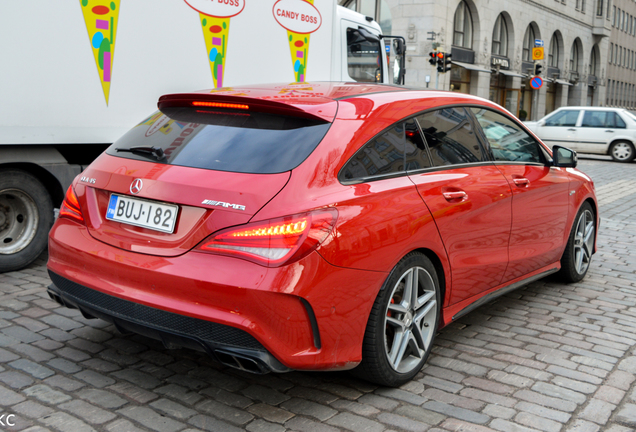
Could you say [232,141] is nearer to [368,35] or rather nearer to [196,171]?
[196,171]

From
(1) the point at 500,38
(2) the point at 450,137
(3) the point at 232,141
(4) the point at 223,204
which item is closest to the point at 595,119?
(2) the point at 450,137

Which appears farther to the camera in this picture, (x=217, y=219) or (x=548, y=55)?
(x=548, y=55)

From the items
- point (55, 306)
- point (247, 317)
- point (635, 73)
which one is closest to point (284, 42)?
point (55, 306)

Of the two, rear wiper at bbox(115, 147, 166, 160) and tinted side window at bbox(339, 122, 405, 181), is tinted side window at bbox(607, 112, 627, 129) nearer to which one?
tinted side window at bbox(339, 122, 405, 181)

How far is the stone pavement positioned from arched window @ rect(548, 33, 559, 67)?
2073 inches

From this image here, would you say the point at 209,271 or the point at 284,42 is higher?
the point at 284,42

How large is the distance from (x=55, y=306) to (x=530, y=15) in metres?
47.7

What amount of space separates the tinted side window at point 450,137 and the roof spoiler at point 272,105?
27.0 inches

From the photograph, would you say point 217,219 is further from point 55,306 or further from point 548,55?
point 548,55

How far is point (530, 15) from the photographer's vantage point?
46.8 metres

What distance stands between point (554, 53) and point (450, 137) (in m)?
54.8

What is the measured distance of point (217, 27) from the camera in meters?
6.91

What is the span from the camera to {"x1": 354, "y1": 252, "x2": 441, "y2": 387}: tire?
3193 millimetres

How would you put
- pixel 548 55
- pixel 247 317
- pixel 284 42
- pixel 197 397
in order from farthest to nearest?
pixel 548 55
pixel 284 42
pixel 197 397
pixel 247 317
